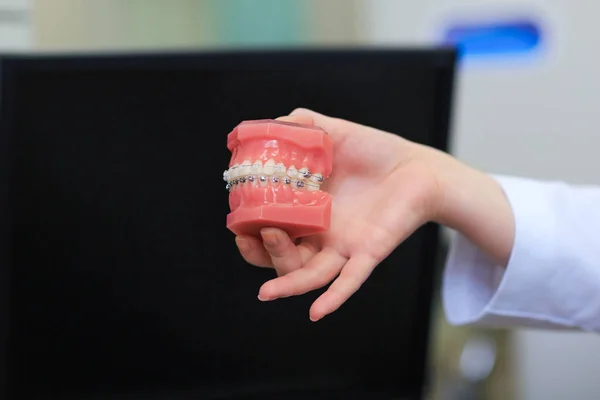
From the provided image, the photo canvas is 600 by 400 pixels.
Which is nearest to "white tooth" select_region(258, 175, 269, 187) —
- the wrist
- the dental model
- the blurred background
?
the dental model

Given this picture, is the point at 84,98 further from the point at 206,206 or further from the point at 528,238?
the point at 528,238

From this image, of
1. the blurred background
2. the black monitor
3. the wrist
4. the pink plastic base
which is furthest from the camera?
the blurred background

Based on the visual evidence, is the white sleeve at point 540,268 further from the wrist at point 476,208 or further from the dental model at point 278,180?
the dental model at point 278,180

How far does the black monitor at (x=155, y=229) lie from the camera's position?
66 cm

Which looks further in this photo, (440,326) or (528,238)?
(440,326)

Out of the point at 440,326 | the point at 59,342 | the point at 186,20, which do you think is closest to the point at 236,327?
the point at 59,342

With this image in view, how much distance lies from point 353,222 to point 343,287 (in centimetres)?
6

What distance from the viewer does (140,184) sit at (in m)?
0.67

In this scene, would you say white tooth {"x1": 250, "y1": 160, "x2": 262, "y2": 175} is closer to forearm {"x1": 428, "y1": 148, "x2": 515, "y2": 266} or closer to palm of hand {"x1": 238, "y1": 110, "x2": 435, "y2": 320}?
palm of hand {"x1": 238, "y1": 110, "x2": 435, "y2": 320}

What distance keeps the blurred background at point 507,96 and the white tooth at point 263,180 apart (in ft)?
2.08

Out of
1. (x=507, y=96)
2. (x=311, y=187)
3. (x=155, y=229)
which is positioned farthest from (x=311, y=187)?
(x=507, y=96)

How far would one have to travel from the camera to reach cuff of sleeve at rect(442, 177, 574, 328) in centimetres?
54

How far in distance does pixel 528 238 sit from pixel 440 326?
17.9 inches

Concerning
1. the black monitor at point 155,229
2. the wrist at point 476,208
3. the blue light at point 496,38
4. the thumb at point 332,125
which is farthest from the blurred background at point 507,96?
the thumb at point 332,125
